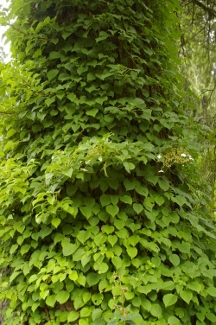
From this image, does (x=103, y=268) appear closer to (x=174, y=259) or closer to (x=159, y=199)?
(x=174, y=259)

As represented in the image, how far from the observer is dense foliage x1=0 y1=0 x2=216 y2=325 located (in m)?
1.69

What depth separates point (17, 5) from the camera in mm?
2193

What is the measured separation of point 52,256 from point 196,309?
3.28 ft

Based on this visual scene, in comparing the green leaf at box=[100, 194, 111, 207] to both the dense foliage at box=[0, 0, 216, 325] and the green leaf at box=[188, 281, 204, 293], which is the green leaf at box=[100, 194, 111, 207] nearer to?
the dense foliage at box=[0, 0, 216, 325]

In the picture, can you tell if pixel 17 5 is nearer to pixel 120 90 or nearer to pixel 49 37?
A: pixel 49 37

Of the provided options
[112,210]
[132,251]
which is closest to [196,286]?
[132,251]

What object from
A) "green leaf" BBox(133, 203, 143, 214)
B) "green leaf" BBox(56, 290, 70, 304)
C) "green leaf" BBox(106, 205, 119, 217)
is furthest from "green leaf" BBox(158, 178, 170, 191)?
"green leaf" BBox(56, 290, 70, 304)

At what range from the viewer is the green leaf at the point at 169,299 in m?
1.63

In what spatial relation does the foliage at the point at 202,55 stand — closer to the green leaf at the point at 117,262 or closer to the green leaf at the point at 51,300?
the green leaf at the point at 117,262

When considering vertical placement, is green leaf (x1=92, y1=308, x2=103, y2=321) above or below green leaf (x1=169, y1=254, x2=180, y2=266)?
above

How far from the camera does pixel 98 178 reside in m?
1.90

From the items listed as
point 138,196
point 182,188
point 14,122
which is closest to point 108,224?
point 138,196

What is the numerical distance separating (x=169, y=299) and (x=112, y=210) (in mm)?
629

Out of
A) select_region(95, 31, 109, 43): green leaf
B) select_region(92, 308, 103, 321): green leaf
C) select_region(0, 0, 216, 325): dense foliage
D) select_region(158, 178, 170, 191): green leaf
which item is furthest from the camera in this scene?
select_region(95, 31, 109, 43): green leaf
